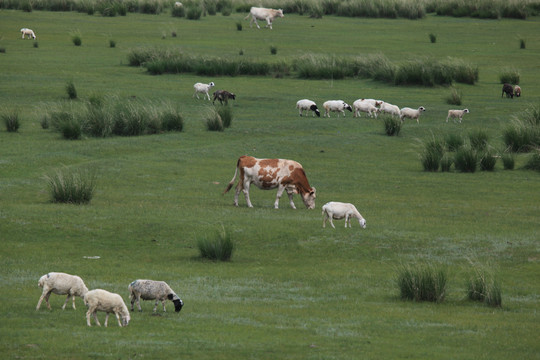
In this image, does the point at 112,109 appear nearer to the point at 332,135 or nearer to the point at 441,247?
the point at 332,135

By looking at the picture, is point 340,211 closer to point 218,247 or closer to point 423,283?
point 218,247

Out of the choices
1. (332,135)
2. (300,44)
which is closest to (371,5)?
(300,44)

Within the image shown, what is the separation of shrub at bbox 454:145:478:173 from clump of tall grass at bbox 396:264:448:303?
1519cm

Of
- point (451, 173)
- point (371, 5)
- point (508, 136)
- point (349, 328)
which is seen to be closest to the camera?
point (349, 328)

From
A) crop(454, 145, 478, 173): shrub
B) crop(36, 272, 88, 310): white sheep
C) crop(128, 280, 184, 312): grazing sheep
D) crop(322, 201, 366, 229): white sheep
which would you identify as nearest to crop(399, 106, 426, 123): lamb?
crop(454, 145, 478, 173): shrub

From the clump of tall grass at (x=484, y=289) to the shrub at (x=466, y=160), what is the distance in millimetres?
14454

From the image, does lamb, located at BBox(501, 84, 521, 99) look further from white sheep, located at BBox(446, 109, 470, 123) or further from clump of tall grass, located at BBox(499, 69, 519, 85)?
white sheep, located at BBox(446, 109, 470, 123)

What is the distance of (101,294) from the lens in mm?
12117

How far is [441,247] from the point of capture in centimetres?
1964

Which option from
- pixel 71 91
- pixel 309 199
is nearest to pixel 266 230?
pixel 309 199

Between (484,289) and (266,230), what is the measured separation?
20.0 feet

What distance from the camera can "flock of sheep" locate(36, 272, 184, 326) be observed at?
39.9 feet

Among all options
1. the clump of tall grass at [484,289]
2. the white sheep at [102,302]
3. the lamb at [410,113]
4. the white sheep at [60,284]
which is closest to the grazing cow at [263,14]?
the lamb at [410,113]

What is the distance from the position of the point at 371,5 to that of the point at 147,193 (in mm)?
57805
